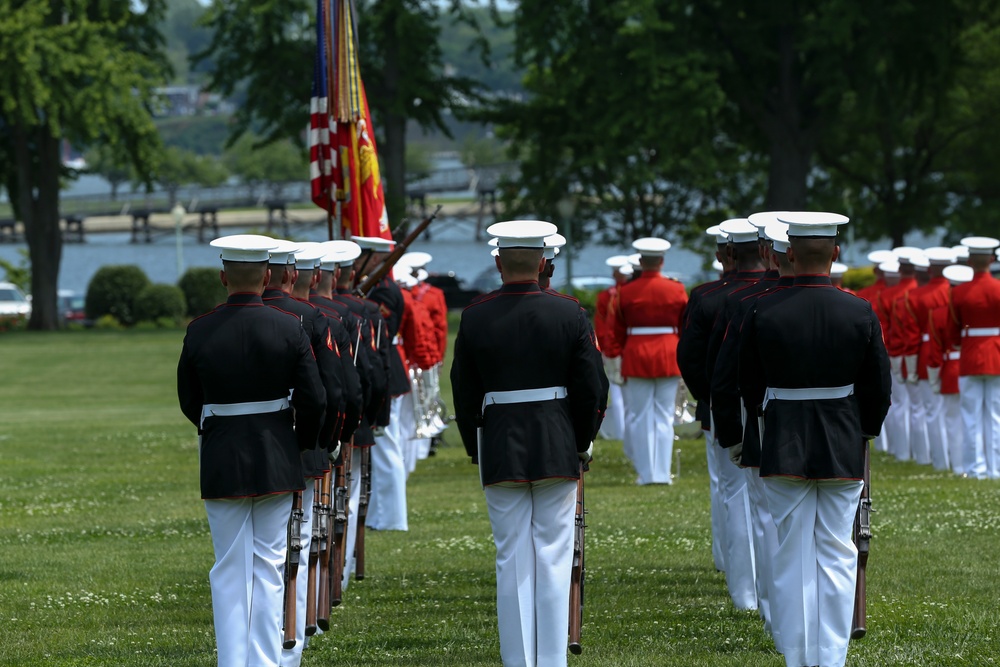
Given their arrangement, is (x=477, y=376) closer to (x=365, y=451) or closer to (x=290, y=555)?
(x=290, y=555)

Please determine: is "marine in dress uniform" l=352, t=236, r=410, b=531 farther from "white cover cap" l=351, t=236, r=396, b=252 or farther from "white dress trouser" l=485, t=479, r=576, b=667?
"white dress trouser" l=485, t=479, r=576, b=667

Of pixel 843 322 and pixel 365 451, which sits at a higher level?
pixel 843 322

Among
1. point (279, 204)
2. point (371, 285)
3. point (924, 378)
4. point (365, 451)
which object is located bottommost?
point (279, 204)

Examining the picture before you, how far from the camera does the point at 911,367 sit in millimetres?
17797

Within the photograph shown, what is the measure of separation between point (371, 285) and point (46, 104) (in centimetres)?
3870

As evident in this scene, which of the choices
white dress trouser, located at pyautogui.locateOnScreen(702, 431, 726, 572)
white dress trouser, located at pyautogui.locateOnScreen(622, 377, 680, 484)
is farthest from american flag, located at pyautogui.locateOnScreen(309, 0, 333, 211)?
white dress trouser, located at pyautogui.locateOnScreen(702, 431, 726, 572)

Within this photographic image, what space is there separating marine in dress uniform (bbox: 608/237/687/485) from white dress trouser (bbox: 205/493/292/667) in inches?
313

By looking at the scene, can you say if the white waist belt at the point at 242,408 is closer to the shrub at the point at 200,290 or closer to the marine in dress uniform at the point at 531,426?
the marine in dress uniform at the point at 531,426

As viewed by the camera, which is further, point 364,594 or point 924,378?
point 924,378

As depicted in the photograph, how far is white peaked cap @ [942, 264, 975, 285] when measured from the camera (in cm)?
1582

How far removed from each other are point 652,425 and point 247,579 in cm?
866

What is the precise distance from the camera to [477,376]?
7895 millimetres

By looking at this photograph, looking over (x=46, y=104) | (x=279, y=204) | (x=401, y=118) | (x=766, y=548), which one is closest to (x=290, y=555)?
(x=766, y=548)

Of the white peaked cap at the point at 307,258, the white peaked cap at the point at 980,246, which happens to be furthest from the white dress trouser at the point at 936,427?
the white peaked cap at the point at 307,258
